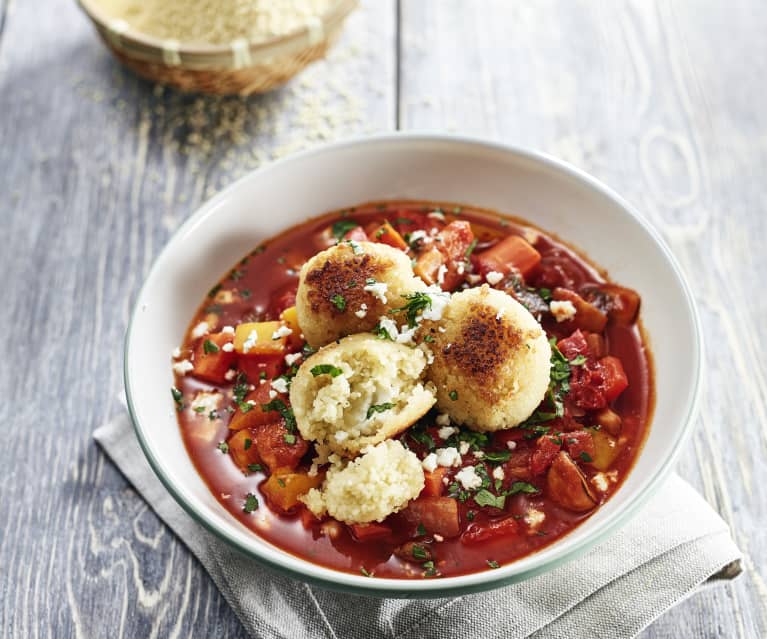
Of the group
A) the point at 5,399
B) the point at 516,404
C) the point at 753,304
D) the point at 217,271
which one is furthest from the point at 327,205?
the point at 753,304

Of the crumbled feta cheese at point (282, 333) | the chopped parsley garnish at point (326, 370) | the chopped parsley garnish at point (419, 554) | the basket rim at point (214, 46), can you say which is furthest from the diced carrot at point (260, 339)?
the basket rim at point (214, 46)

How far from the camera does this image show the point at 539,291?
331 centimetres

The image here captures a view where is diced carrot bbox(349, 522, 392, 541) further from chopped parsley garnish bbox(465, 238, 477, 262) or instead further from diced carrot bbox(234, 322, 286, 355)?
chopped parsley garnish bbox(465, 238, 477, 262)

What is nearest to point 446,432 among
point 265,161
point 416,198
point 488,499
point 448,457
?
point 448,457

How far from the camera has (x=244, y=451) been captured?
2.97m

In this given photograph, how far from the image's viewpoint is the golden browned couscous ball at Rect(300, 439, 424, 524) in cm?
265

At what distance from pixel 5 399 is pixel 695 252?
3.23 metres

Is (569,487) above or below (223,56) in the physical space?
below

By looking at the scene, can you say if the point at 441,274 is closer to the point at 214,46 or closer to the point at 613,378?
the point at 613,378

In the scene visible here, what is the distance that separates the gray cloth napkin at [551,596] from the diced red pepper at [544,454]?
1.33 feet

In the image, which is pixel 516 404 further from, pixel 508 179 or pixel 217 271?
pixel 217 271

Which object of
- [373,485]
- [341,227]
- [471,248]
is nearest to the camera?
[373,485]

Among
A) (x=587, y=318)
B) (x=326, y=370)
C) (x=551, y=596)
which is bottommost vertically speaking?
(x=551, y=596)

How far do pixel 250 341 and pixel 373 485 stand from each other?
815mm
